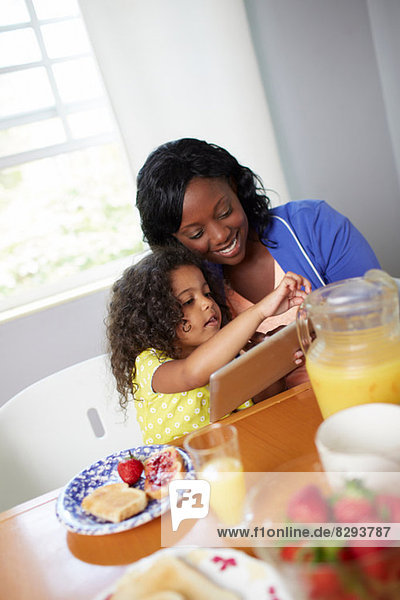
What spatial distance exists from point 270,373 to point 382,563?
63 centimetres

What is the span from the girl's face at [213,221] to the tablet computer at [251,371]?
49 cm

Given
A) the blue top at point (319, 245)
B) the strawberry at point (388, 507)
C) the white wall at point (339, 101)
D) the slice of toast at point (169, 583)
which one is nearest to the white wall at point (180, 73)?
the white wall at point (339, 101)

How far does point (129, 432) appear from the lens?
152 centimetres

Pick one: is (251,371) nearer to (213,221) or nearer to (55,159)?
(213,221)

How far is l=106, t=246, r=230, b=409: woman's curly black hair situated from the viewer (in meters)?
1.34

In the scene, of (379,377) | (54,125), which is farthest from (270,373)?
(54,125)

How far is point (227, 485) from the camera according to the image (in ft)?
2.25

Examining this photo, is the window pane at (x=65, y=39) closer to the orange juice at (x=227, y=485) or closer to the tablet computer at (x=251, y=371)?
the tablet computer at (x=251, y=371)

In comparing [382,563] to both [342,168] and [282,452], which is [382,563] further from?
[342,168]

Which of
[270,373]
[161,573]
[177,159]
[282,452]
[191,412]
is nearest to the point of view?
[161,573]

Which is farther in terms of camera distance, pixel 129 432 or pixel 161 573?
pixel 129 432

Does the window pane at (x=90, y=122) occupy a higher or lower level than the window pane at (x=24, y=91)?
lower

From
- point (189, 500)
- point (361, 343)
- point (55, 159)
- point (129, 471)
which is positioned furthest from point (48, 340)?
point (361, 343)

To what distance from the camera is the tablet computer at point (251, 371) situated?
92 cm
